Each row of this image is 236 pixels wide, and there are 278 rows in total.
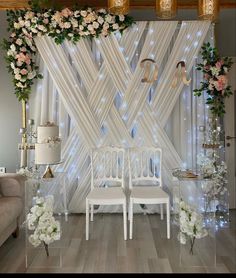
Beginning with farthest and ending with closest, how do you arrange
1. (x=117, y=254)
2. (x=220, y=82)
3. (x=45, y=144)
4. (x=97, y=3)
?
(x=97, y=3) < (x=220, y=82) < (x=45, y=144) < (x=117, y=254)

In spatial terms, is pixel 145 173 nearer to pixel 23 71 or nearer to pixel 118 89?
pixel 118 89

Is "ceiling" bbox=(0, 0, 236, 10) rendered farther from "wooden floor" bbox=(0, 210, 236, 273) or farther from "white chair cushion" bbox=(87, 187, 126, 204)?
"wooden floor" bbox=(0, 210, 236, 273)

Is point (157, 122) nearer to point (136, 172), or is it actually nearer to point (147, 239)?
point (136, 172)

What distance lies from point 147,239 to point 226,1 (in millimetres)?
3388

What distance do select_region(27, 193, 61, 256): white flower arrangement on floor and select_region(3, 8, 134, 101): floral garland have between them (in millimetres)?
2043

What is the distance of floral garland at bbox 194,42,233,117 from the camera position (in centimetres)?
455

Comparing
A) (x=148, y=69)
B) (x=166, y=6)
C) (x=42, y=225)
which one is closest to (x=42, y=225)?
(x=42, y=225)

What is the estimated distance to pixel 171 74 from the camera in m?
4.80

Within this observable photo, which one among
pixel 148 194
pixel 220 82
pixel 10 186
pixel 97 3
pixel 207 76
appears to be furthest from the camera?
pixel 97 3

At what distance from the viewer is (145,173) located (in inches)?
186

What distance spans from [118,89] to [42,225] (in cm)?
222

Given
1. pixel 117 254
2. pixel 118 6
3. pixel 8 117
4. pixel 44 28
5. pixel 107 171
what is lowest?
pixel 117 254

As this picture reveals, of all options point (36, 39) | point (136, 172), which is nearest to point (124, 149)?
point (136, 172)

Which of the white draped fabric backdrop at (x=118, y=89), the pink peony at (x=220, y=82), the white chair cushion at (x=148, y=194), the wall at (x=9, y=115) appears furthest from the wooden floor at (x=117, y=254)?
the pink peony at (x=220, y=82)
